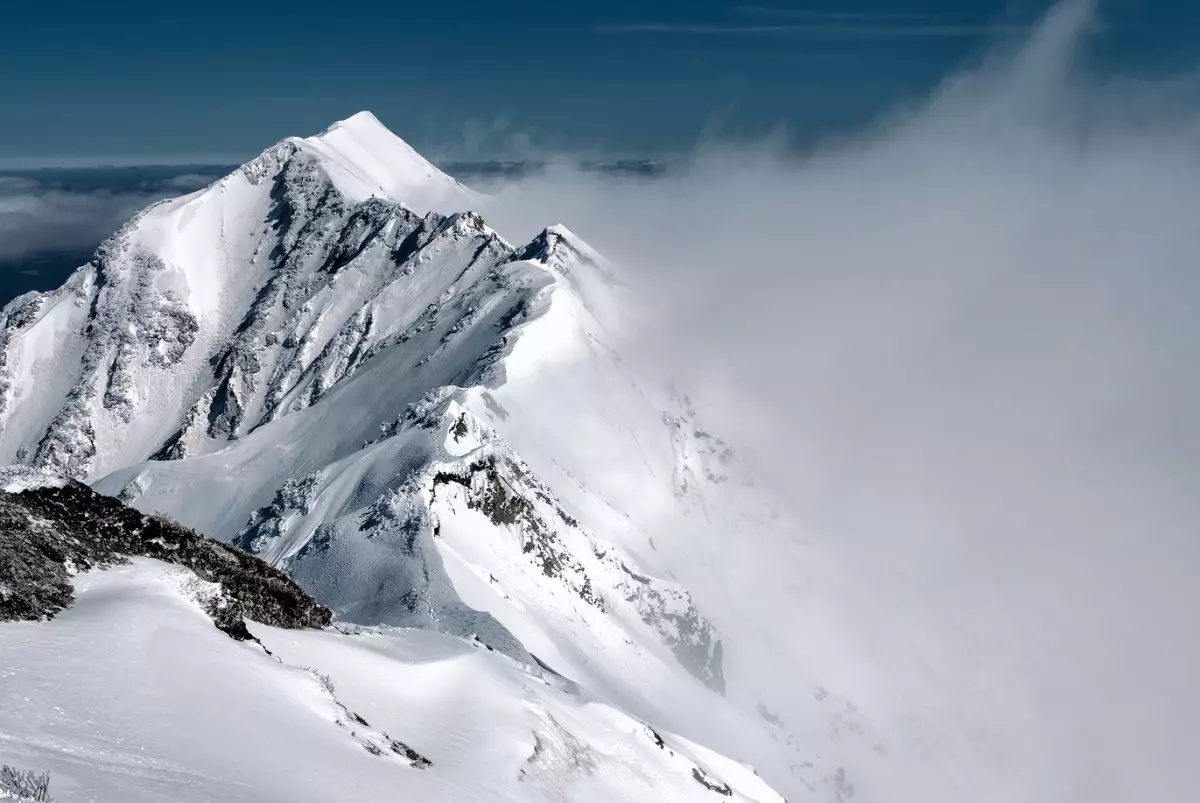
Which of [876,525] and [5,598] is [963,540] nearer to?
[876,525]

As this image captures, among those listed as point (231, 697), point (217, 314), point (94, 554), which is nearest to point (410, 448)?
point (94, 554)

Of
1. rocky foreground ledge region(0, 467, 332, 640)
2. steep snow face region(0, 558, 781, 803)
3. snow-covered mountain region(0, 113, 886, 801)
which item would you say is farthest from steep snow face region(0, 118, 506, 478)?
steep snow face region(0, 558, 781, 803)

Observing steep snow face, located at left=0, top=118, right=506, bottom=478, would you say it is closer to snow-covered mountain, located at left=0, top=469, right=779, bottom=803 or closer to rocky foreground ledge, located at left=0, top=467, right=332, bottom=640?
rocky foreground ledge, located at left=0, top=467, right=332, bottom=640

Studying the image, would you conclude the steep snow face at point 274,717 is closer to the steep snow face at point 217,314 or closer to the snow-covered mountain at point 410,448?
the snow-covered mountain at point 410,448

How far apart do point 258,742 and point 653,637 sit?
65.4 metres

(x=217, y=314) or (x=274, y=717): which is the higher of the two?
(x=217, y=314)

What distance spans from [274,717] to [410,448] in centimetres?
5726

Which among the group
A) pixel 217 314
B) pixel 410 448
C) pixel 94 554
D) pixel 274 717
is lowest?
pixel 274 717

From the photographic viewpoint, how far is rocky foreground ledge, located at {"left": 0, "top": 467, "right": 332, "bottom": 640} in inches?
791

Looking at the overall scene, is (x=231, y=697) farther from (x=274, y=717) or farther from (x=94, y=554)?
(x=94, y=554)

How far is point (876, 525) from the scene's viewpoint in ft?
511

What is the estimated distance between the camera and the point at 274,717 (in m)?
19.4

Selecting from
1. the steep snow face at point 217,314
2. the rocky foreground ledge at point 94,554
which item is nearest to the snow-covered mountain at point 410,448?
the steep snow face at point 217,314

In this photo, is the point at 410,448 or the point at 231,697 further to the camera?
the point at 410,448
